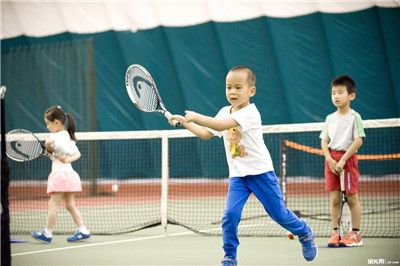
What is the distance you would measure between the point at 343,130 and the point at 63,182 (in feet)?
8.78

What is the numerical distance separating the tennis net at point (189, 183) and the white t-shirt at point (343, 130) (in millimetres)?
676

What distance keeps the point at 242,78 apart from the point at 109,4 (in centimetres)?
1316

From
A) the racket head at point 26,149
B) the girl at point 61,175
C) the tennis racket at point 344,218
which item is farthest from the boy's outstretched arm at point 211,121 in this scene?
the girl at point 61,175

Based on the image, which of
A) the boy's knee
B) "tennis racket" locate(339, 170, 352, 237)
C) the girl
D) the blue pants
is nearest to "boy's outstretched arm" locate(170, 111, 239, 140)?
the blue pants

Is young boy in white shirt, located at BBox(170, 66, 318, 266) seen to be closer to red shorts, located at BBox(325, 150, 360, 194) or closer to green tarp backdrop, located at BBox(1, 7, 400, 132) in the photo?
red shorts, located at BBox(325, 150, 360, 194)

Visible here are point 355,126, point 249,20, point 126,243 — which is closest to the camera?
point 355,126

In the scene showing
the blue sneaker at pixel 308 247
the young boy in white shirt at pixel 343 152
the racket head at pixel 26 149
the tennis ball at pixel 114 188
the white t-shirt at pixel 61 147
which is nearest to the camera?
the blue sneaker at pixel 308 247

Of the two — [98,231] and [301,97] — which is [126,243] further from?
[301,97]

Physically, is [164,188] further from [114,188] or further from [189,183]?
[189,183]

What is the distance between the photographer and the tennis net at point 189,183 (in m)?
8.57

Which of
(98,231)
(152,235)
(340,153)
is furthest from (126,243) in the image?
(340,153)

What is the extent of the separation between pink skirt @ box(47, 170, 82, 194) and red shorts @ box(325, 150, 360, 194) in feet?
7.81

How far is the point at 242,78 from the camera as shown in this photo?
17.4 feet

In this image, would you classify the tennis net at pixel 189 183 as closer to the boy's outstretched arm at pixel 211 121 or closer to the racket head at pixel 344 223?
the racket head at pixel 344 223
